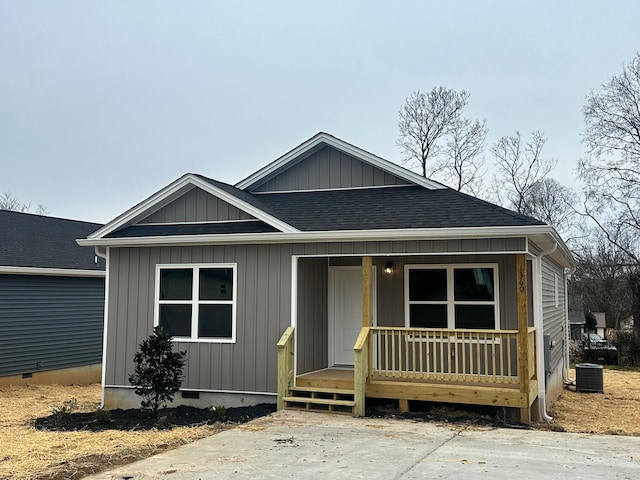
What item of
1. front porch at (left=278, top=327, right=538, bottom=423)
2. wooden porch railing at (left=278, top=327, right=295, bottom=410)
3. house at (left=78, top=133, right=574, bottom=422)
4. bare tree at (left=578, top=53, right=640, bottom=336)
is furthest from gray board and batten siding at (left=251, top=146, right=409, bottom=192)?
bare tree at (left=578, top=53, right=640, bottom=336)

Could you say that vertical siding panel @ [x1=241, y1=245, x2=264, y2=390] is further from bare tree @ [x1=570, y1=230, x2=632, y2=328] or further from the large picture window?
bare tree @ [x1=570, y1=230, x2=632, y2=328]

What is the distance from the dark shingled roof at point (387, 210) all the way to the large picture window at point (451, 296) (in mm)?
1039

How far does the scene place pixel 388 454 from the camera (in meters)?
6.28

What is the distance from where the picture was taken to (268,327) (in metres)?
9.84

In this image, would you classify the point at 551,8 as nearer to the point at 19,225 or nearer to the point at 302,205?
the point at 302,205

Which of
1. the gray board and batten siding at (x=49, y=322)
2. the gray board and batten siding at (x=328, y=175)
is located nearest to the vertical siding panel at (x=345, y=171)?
the gray board and batten siding at (x=328, y=175)

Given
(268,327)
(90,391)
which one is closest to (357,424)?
(268,327)

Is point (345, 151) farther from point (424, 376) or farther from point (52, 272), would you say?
point (52, 272)

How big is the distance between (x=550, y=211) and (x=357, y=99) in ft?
46.4

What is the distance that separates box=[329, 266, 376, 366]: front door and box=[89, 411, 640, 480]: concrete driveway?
295 centimetres

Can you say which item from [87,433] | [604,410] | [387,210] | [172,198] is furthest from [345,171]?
[87,433]

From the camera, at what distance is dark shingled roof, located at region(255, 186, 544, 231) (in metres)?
9.05

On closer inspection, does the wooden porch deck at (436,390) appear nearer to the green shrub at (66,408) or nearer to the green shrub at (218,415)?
the green shrub at (218,415)

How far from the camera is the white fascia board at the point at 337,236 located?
8.52 m
